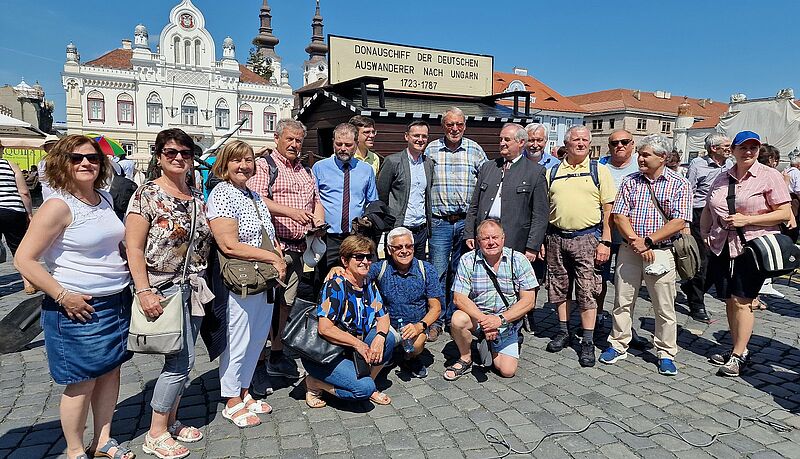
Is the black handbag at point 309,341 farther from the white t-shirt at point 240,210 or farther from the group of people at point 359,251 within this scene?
the white t-shirt at point 240,210

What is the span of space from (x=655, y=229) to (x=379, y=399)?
272 centimetres

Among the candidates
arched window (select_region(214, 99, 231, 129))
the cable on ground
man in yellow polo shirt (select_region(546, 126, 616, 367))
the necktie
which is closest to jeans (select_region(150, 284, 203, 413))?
the necktie

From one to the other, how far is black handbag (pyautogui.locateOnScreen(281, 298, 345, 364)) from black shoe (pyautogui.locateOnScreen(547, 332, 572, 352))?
2.25 metres

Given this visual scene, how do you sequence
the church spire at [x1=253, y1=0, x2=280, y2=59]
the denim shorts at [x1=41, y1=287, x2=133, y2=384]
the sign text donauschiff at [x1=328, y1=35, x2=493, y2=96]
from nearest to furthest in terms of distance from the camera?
the denim shorts at [x1=41, y1=287, x2=133, y2=384]
the sign text donauschiff at [x1=328, y1=35, x2=493, y2=96]
the church spire at [x1=253, y1=0, x2=280, y2=59]

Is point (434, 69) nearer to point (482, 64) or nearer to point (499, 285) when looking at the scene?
point (482, 64)

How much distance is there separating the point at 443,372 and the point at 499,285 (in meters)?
0.90

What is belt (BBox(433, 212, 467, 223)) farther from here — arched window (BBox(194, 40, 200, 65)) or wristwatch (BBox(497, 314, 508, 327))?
arched window (BBox(194, 40, 200, 65))

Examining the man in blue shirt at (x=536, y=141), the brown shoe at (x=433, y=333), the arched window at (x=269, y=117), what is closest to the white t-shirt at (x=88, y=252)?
A: the brown shoe at (x=433, y=333)

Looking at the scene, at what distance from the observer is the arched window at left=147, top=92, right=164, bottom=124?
41.0 meters

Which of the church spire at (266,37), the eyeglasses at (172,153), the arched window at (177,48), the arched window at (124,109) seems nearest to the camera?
the eyeglasses at (172,153)

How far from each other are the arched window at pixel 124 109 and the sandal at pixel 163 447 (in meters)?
43.3

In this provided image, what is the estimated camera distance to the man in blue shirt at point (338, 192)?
14.5 feet

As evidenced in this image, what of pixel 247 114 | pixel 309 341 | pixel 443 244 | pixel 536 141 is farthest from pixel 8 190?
pixel 247 114

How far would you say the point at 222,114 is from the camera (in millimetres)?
44656
